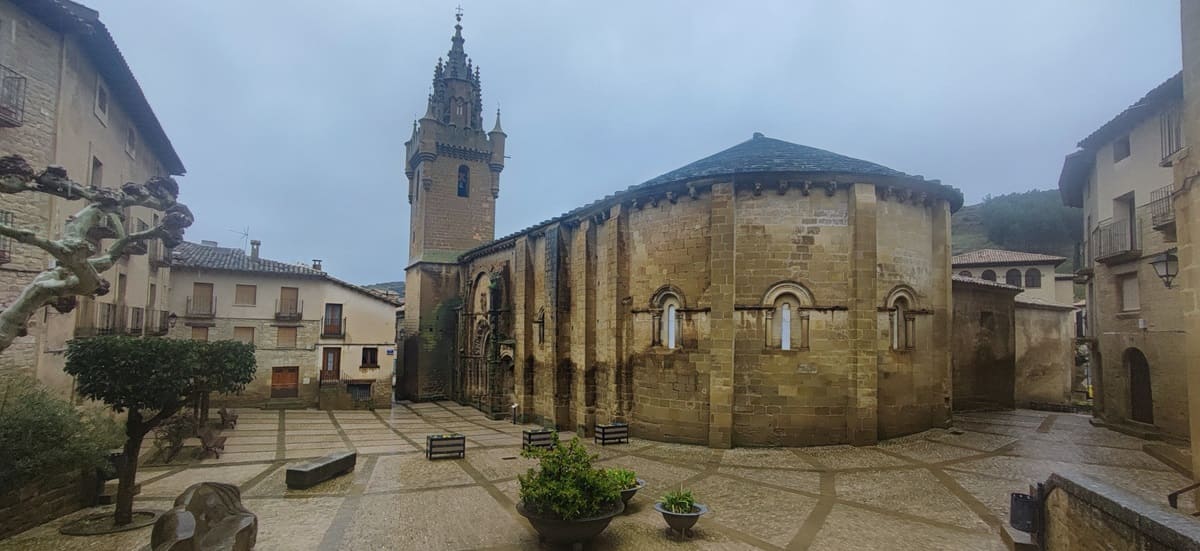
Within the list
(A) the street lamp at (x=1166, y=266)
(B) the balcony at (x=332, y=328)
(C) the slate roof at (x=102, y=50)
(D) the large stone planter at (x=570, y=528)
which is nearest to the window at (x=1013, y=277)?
(A) the street lamp at (x=1166, y=266)

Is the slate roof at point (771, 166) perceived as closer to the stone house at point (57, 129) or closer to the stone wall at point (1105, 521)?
the stone wall at point (1105, 521)

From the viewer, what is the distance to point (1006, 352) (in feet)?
74.3

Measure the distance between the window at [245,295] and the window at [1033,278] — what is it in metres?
41.2

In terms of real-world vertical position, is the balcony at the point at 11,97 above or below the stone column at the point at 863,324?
above

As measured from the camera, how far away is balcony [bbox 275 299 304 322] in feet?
80.8

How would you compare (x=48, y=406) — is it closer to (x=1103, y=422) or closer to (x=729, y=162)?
(x=729, y=162)

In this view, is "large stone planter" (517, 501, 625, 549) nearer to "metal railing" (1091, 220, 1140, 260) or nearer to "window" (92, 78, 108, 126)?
"window" (92, 78, 108, 126)

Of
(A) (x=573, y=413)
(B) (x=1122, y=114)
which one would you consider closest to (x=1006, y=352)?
(B) (x=1122, y=114)

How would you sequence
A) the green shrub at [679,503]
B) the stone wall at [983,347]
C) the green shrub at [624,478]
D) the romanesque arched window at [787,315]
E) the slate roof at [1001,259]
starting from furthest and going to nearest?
the slate roof at [1001,259], the stone wall at [983,347], the romanesque arched window at [787,315], the green shrub at [624,478], the green shrub at [679,503]

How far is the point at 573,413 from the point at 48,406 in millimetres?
13772

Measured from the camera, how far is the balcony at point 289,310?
24.6 m

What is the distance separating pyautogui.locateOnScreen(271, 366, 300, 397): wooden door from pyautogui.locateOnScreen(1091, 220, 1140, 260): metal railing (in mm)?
31055

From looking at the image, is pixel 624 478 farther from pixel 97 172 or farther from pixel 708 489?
pixel 97 172

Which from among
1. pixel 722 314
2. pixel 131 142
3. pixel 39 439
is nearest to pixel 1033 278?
pixel 722 314
